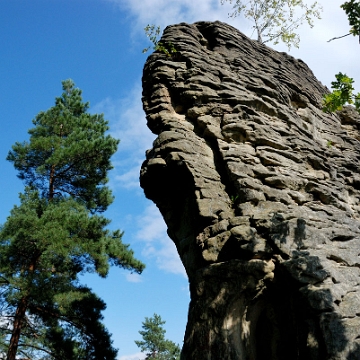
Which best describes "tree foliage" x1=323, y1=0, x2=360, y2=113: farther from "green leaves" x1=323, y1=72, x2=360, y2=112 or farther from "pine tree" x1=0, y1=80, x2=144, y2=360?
"pine tree" x1=0, y1=80, x2=144, y2=360

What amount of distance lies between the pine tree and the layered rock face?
16.8 ft

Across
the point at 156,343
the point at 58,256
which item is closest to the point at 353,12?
the point at 58,256

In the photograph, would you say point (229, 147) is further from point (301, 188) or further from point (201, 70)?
point (201, 70)

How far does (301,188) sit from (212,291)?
287 centimetres

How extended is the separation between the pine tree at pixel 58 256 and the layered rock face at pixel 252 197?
5110 millimetres

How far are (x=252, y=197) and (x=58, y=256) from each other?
23.9ft

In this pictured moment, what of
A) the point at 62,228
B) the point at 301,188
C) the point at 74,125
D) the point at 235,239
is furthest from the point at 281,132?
the point at 74,125

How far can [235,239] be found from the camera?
6.02m

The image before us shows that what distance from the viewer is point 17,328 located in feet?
35.9

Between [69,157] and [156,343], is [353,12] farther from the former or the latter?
[156,343]

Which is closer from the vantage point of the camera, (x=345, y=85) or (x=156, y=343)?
(x=345, y=85)

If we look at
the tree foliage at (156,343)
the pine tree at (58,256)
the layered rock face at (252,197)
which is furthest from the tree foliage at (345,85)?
the tree foliage at (156,343)

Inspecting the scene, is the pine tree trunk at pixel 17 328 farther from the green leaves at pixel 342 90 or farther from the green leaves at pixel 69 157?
the green leaves at pixel 342 90

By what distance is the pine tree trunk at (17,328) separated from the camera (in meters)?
10.5
